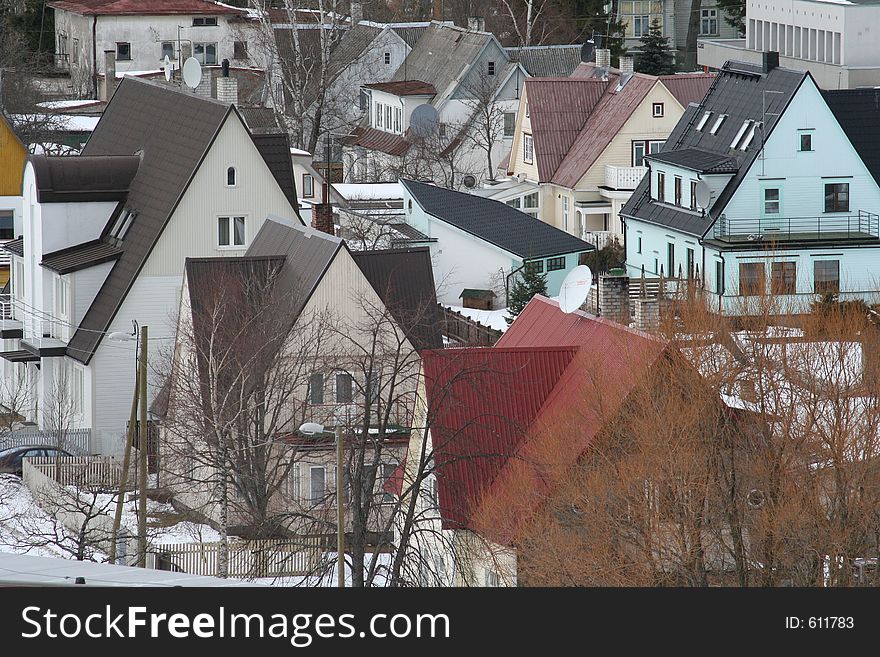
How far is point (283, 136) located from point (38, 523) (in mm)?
13928

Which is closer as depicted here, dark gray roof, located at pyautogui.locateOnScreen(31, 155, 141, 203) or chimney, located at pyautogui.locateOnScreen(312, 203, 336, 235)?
dark gray roof, located at pyautogui.locateOnScreen(31, 155, 141, 203)

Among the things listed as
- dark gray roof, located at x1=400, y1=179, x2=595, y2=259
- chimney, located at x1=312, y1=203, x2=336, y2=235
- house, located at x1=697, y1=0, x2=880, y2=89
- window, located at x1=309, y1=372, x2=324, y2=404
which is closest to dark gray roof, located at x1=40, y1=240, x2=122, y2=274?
window, located at x1=309, y1=372, x2=324, y2=404

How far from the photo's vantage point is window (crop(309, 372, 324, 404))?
130 ft

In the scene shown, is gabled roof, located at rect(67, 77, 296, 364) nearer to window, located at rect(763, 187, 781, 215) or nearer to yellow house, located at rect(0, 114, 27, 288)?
yellow house, located at rect(0, 114, 27, 288)

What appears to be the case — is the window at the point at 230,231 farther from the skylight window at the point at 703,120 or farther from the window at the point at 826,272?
the skylight window at the point at 703,120

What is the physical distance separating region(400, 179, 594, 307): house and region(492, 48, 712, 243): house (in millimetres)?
5282

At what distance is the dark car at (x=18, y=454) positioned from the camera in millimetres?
43594

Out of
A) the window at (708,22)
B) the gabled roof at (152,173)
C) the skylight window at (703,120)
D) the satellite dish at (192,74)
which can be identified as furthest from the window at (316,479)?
the window at (708,22)

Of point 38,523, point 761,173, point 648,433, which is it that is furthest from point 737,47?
point 648,433

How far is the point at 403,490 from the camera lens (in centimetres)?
3419

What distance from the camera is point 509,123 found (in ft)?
258

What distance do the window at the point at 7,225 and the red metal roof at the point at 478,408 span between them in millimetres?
32842

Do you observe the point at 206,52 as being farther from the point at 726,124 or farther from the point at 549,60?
the point at 726,124

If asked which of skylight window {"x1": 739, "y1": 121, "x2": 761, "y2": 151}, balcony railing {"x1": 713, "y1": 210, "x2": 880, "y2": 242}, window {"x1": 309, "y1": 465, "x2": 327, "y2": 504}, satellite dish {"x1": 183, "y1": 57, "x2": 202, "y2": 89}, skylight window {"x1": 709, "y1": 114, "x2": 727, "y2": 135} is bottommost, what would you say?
window {"x1": 309, "y1": 465, "x2": 327, "y2": 504}
